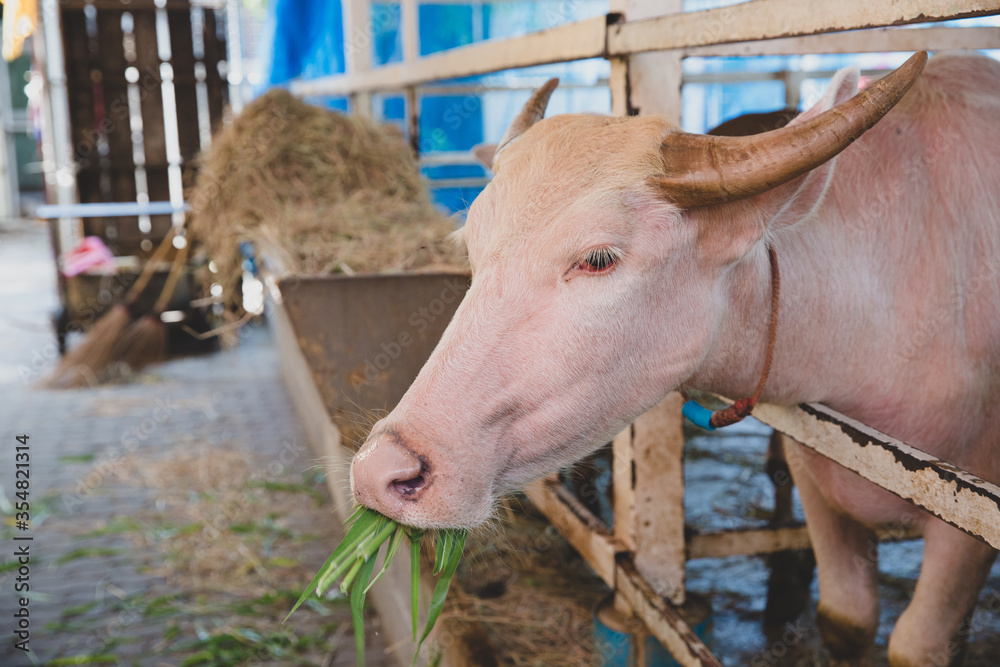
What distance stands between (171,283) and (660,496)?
6.41m

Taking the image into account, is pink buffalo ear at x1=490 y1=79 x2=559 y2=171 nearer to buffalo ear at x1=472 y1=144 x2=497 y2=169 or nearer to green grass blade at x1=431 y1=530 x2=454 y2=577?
buffalo ear at x1=472 y1=144 x2=497 y2=169

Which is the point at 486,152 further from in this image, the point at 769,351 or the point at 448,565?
the point at 448,565

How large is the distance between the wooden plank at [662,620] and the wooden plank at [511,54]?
1602 mm

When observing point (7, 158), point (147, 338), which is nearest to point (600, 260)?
point (147, 338)

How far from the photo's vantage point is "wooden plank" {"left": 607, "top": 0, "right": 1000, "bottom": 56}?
5.00 ft

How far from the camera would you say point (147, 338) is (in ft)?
25.7

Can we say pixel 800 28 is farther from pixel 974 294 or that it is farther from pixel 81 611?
pixel 81 611

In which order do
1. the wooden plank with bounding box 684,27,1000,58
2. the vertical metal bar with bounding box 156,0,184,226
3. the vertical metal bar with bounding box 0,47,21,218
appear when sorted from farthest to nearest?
the vertical metal bar with bounding box 0,47,21,218
the vertical metal bar with bounding box 156,0,184,226
the wooden plank with bounding box 684,27,1000,58

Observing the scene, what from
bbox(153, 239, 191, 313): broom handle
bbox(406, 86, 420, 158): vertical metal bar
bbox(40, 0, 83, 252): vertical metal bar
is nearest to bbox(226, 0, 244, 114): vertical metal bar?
bbox(40, 0, 83, 252): vertical metal bar

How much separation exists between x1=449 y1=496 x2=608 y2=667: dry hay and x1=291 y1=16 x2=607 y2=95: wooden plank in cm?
152

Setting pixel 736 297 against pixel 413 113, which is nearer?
pixel 736 297

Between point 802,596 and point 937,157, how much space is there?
86.3 inches

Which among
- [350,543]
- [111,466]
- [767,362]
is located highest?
[767,362]

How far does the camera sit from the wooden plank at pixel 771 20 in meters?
1.53
